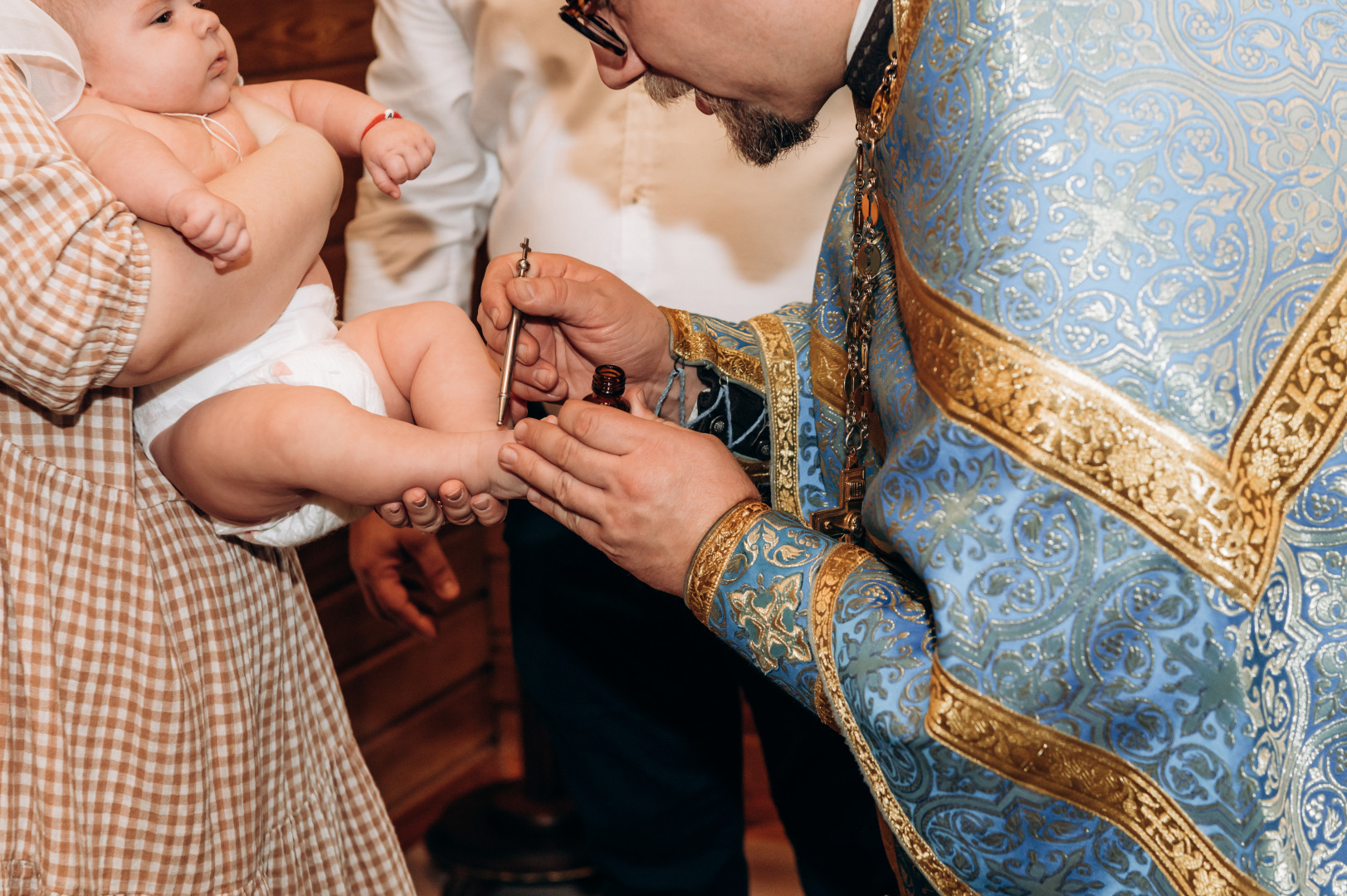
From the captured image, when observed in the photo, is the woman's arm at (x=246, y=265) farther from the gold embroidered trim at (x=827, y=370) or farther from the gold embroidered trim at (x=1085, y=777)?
the gold embroidered trim at (x=1085, y=777)

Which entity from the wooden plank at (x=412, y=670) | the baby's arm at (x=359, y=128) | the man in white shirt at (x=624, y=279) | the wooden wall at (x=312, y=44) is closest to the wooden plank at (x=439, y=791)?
the wooden plank at (x=412, y=670)

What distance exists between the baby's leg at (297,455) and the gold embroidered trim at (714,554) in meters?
0.22

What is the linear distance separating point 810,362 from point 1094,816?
0.73 m

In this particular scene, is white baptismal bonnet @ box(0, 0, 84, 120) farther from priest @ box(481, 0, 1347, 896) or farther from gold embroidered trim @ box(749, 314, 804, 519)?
gold embroidered trim @ box(749, 314, 804, 519)

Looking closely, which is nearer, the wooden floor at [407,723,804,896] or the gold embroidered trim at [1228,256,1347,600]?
the gold embroidered trim at [1228,256,1347,600]

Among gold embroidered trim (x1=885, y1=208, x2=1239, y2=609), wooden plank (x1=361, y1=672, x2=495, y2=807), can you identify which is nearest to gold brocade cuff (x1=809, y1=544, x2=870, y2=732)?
gold embroidered trim (x1=885, y1=208, x2=1239, y2=609)

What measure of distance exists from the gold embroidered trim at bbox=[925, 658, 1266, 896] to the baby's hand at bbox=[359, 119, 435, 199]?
786mm

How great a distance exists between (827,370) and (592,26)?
52cm

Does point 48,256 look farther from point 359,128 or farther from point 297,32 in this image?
point 297,32

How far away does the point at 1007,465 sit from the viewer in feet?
2.85

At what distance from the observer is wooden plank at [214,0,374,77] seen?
1.88 meters

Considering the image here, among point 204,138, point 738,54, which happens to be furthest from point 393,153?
point 738,54

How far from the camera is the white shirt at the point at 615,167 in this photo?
1744mm

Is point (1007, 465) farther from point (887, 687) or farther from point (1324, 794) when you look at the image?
point (1324, 794)
